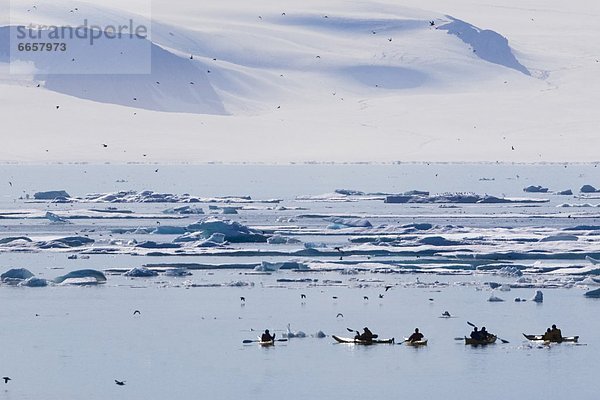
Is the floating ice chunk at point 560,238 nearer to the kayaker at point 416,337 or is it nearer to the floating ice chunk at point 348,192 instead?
the kayaker at point 416,337

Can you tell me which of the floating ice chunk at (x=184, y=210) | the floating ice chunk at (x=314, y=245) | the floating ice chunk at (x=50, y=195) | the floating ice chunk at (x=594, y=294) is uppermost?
the floating ice chunk at (x=50, y=195)

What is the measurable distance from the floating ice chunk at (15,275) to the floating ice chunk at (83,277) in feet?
1.92

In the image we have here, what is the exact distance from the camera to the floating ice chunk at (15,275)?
26.3 m

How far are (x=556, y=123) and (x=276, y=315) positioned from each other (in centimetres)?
9225

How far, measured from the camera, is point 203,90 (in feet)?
398

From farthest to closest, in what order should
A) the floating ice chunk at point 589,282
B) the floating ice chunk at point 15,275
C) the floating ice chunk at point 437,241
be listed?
the floating ice chunk at point 437,241
the floating ice chunk at point 15,275
the floating ice chunk at point 589,282

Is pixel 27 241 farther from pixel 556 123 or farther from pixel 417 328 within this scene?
pixel 556 123

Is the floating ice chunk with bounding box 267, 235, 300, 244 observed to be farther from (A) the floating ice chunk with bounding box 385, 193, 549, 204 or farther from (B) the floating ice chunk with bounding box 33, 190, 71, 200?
(B) the floating ice chunk with bounding box 33, 190, 71, 200

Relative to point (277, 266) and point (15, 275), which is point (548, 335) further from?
point (15, 275)

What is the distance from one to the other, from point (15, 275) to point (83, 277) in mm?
1228

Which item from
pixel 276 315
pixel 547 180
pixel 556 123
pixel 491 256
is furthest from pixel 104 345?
pixel 556 123

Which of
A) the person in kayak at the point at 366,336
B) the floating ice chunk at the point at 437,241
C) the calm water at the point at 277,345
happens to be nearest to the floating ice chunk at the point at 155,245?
the calm water at the point at 277,345

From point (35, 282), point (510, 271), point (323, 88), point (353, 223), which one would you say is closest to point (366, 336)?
point (510, 271)

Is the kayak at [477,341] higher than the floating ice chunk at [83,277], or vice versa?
the floating ice chunk at [83,277]
